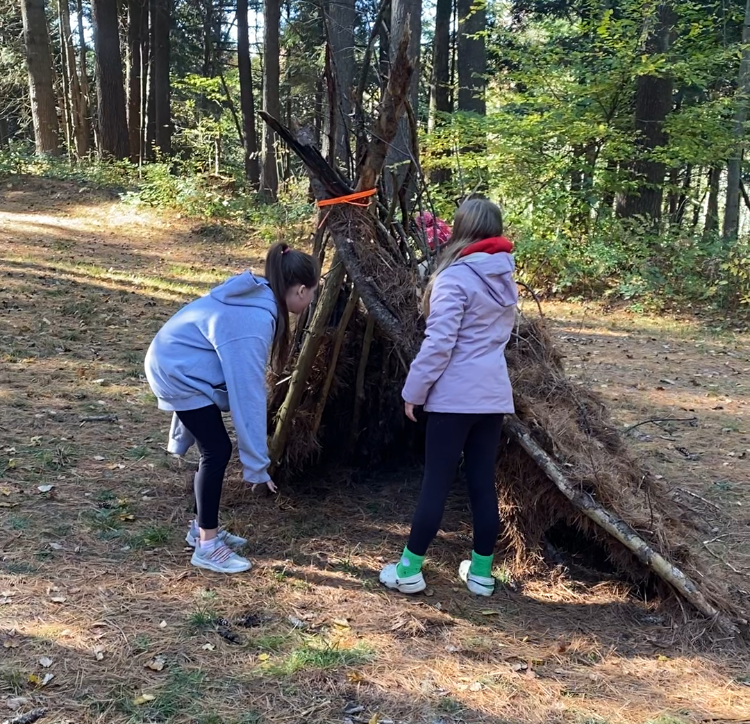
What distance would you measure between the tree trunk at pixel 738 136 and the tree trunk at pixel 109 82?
538 inches

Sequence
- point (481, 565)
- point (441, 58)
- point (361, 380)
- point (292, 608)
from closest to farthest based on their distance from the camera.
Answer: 1. point (292, 608)
2. point (481, 565)
3. point (361, 380)
4. point (441, 58)

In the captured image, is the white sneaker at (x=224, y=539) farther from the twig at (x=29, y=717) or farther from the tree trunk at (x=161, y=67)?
the tree trunk at (x=161, y=67)

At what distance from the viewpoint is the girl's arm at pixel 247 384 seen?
10.4ft

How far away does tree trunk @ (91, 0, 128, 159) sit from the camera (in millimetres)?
17266

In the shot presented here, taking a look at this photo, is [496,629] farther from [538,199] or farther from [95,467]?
[538,199]

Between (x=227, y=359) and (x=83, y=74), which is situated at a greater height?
(x=83, y=74)

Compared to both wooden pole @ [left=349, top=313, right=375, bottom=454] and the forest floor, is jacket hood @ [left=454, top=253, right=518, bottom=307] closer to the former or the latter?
wooden pole @ [left=349, top=313, right=375, bottom=454]

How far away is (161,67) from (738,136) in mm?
14146

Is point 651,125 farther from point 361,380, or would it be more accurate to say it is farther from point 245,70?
point 245,70

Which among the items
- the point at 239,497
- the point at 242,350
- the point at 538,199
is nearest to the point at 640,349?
the point at 538,199

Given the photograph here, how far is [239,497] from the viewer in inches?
165

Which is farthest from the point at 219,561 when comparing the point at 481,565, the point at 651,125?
the point at 651,125

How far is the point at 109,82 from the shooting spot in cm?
1752

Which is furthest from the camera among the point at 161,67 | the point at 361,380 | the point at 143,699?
the point at 161,67
